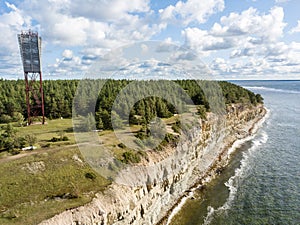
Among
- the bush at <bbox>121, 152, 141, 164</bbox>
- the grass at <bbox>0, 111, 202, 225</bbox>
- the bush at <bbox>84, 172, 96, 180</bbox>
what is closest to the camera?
the grass at <bbox>0, 111, 202, 225</bbox>

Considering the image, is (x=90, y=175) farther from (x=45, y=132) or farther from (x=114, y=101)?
(x=114, y=101)

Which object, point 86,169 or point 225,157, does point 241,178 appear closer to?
point 225,157

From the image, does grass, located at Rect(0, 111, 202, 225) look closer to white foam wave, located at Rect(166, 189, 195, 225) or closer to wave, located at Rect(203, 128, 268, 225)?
white foam wave, located at Rect(166, 189, 195, 225)

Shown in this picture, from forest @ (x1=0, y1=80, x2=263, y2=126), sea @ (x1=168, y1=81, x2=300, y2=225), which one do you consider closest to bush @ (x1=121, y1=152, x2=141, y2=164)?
sea @ (x1=168, y1=81, x2=300, y2=225)

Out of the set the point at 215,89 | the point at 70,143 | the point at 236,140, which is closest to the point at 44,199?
the point at 70,143

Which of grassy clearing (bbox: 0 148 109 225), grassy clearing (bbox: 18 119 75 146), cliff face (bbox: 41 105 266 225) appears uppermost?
grassy clearing (bbox: 18 119 75 146)

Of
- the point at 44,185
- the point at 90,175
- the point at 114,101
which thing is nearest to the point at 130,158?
the point at 90,175

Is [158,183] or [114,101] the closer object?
[158,183]
